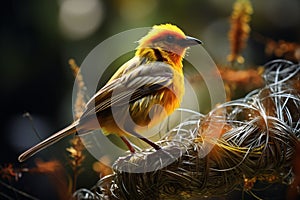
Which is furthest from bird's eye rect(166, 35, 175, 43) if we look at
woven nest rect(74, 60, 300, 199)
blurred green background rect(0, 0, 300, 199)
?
blurred green background rect(0, 0, 300, 199)

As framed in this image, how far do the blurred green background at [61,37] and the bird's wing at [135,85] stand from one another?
0.92 meters

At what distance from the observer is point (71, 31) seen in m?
2.77

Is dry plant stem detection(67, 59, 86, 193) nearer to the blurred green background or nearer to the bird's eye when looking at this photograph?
the bird's eye

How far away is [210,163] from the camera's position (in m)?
1.47

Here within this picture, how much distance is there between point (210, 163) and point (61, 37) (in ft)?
4.79

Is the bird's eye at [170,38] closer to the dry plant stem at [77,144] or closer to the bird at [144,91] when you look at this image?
the bird at [144,91]

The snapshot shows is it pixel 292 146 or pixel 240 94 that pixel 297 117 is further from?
pixel 240 94

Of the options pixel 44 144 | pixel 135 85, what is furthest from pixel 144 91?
pixel 44 144

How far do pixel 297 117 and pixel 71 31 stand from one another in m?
1.33

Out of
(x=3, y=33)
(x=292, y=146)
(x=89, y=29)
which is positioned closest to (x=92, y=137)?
(x=292, y=146)

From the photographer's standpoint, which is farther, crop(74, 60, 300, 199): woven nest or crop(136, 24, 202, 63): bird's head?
crop(136, 24, 202, 63): bird's head

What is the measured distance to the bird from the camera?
161 cm

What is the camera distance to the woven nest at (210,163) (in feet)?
4.84

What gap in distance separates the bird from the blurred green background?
2.98 ft
